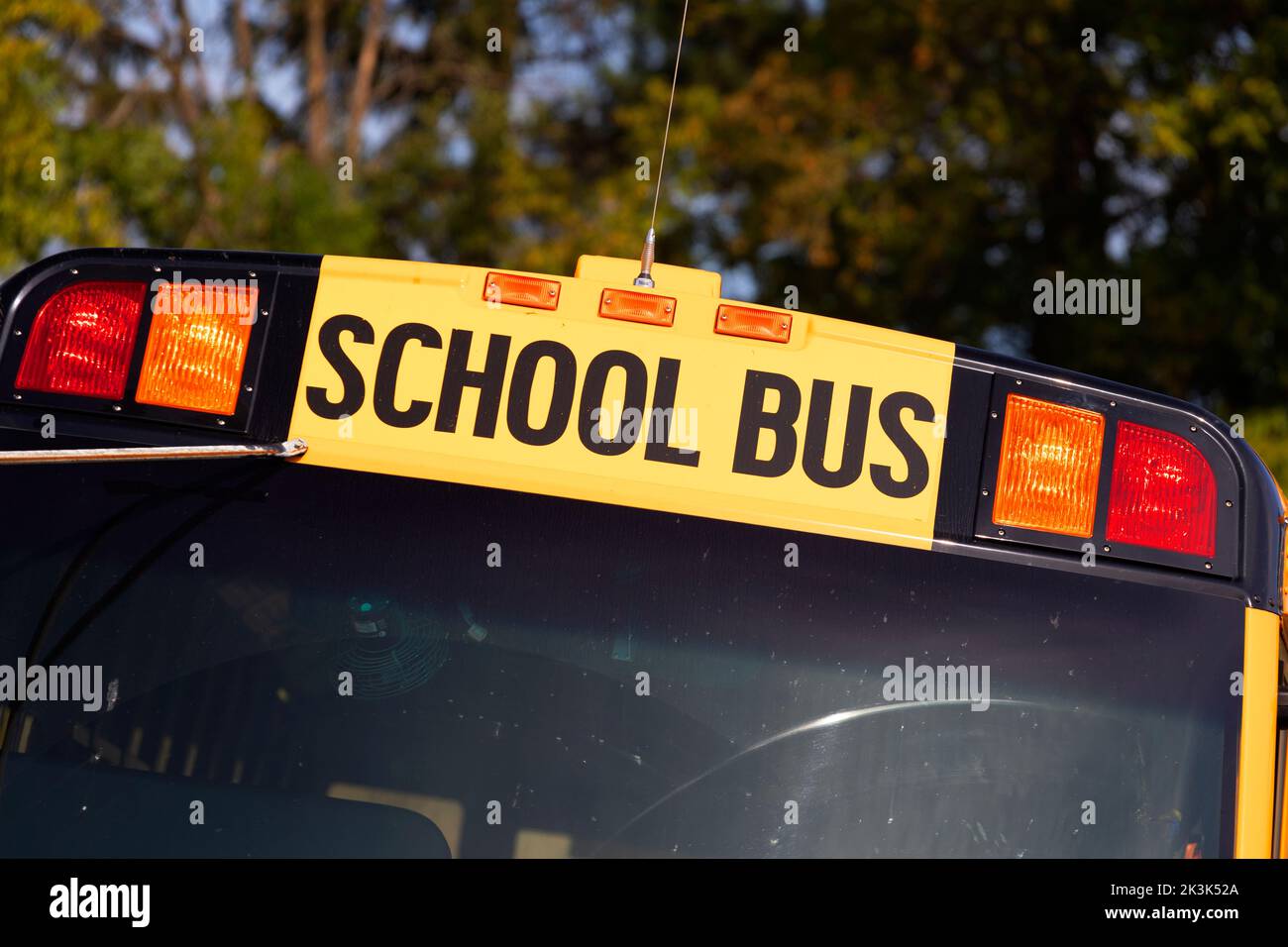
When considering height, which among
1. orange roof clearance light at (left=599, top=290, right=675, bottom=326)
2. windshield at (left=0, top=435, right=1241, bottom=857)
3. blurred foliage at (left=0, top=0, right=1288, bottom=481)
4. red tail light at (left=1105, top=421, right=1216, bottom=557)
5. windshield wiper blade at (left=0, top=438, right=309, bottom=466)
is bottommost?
windshield at (left=0, top=435, right=1241, bottom=857)

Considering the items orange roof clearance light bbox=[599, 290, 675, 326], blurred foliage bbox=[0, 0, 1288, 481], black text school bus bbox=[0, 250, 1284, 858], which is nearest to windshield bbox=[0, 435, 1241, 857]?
black text school bus bbox=[0, 250, 1284, 858]

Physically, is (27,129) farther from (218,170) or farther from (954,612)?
(954,612)

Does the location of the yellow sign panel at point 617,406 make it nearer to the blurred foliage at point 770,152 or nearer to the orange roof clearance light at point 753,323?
the orange roof clearance light at point 753,323

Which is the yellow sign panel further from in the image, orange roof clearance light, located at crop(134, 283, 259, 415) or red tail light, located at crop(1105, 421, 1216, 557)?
red tail light, located at crop(1105, 421, 1216, 557)

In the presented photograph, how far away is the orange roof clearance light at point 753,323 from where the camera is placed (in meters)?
2.51

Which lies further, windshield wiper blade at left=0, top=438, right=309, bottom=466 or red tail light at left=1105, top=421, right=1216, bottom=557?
red tail light at left=1105, top=421, right=1216, bottom=557

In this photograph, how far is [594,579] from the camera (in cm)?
238

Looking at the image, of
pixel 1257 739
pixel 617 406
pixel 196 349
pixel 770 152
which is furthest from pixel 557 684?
pixel 770 152

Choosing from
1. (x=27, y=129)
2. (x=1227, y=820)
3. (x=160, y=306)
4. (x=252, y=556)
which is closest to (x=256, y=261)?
(x=160, y=306)

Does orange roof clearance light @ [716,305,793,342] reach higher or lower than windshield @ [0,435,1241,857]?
higher

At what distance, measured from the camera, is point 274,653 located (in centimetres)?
233

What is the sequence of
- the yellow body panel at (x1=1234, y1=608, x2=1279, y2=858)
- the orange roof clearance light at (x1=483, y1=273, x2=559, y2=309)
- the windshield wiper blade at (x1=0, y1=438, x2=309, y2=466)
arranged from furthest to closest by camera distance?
the orange roof clearance light at (x1=483, y1=273, x2=559, y2=309)
the yellow body panel at (x1=1234, y1=608, x2=1279, y2=858)
the windshield wiper blade at (x1=0, y1=438, x2=309, y2=466)

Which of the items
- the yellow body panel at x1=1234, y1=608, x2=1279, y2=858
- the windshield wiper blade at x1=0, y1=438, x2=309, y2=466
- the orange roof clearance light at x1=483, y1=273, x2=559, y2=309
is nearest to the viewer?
the windshield wiper blade at x1=0, y1=438, x2=309, y2=466

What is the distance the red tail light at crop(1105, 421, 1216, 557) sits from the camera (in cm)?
247
